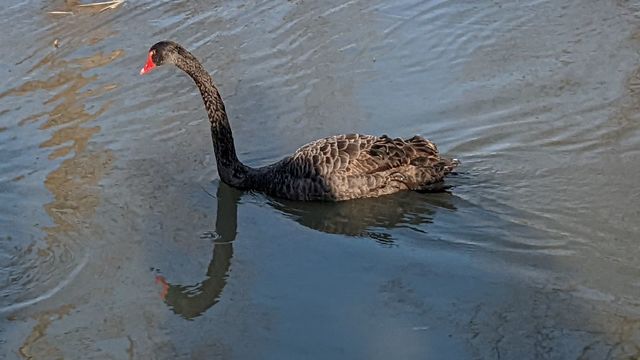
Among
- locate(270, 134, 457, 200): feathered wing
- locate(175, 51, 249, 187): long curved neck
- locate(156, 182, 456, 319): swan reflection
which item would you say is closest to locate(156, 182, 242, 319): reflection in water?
locate(156, 182, 456, 319): swan reflection

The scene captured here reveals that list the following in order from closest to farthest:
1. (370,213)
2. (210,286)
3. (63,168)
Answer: (210,286) → (370,213) → (63,168)

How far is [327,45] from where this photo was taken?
31.7 ft

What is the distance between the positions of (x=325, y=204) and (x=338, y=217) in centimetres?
22

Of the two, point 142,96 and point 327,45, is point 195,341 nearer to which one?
point 142,96

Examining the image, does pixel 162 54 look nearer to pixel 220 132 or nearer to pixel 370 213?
pixel 220 132

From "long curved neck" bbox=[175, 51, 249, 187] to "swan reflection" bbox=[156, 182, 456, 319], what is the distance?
0.49 ft

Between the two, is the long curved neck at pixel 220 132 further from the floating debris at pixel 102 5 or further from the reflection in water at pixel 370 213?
the floating debris at pixel 102 5

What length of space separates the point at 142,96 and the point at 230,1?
101 inches

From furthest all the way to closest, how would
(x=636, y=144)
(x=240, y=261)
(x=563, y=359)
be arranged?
(x=636, y=144), (x=240, y=261), (x=563, y=359)

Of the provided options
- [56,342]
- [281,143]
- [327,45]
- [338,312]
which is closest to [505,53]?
[327,45]

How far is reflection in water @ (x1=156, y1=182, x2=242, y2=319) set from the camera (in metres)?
5.87

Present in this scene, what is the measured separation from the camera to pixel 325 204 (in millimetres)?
7137

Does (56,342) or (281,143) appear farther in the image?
(281,143)

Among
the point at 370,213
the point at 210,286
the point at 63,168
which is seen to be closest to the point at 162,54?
the point at 63,168
